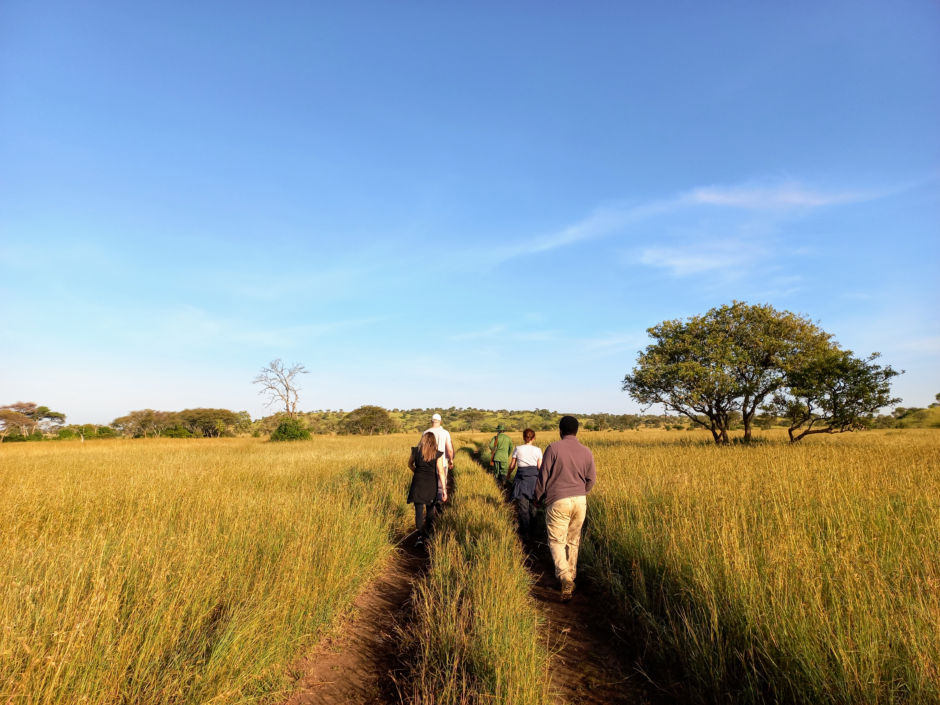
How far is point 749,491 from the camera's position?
6.99 meters

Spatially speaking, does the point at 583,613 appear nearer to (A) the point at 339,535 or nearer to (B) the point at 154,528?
(A) the point at 339,535

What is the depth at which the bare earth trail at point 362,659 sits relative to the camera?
3.28 m

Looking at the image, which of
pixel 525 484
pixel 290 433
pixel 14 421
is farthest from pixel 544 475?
pixel 14 421

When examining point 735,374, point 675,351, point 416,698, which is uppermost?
point 675,351

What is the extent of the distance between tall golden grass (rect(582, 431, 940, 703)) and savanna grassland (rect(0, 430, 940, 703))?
2 centimetres

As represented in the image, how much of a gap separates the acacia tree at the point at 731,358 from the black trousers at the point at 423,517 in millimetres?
16546

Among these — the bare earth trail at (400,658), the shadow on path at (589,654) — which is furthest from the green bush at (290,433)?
the shadow on path at (589,654)

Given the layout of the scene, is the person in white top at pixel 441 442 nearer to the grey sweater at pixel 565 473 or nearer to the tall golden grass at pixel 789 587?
the grey sweater at pixel 565 473

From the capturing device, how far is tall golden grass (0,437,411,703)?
254 cm

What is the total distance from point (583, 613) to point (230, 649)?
370cm

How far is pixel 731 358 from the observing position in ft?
66.2

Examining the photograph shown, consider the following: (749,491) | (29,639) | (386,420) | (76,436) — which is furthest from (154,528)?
(386,420)

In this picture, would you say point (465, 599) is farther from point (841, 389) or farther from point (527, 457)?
point (841, 389)

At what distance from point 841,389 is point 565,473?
2034 cm
